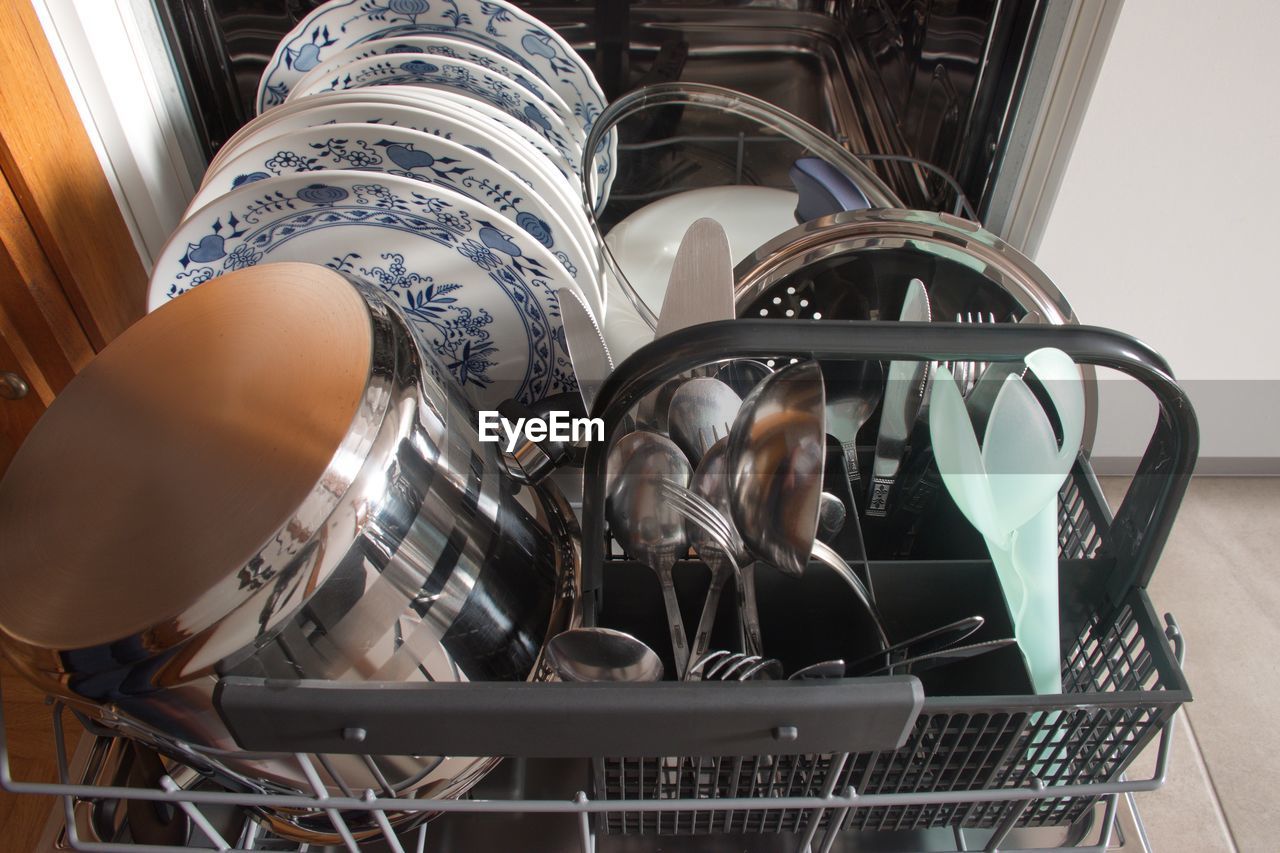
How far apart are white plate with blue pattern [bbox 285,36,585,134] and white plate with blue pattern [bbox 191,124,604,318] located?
95mm

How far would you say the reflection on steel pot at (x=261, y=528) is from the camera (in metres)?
0.31

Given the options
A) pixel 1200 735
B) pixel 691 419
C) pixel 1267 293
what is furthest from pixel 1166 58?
pixel 1200 735

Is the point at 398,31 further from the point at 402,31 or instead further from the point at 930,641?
the point at 930,641

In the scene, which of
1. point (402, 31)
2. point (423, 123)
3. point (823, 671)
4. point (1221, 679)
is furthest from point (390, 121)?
point (1221, 679)

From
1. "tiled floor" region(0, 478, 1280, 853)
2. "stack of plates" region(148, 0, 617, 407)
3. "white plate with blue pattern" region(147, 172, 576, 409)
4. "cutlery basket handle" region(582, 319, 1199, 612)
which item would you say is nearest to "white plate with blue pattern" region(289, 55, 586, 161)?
"stack of plates" region(148, 0, 617, 407)

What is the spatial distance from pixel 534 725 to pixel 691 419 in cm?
20

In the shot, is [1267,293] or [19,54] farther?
[1267,293]

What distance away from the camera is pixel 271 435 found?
34 centimetres

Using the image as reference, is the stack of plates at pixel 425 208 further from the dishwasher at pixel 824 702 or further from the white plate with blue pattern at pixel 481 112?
the dishwasher at pixel 824 702

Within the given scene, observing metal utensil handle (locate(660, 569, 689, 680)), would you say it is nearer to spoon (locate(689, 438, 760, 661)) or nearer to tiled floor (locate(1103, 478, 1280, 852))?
spoon (locate(689, 438, 760, 661))

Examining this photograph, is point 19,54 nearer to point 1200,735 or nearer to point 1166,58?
point 1166,58

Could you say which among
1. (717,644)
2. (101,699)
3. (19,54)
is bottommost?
(717,644)

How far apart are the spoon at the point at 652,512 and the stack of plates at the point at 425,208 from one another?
12cm

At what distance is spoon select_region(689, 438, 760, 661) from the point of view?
414 mm
